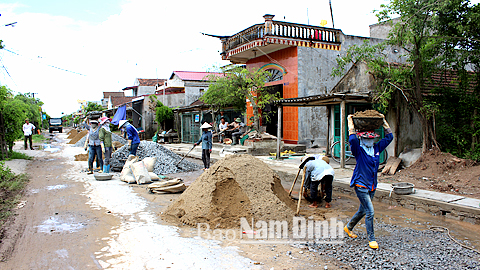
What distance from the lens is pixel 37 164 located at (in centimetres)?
1305

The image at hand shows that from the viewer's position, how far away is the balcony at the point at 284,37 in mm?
15250

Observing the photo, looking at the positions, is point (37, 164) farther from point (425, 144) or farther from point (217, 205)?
point (425, 144)

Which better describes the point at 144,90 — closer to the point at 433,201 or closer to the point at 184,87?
the point at 184,87

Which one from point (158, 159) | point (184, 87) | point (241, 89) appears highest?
point (184, 87)

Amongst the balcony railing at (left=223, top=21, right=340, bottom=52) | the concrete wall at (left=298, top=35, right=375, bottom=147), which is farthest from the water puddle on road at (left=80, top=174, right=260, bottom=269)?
the balcony railing at (left=223, top=21, right=340, bottom=52)

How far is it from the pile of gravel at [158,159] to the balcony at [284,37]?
23.9ft

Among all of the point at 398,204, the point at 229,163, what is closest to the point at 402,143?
the point at 398,204

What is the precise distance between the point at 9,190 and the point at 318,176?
298 inches

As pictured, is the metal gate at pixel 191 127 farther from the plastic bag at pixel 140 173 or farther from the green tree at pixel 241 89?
the plastic bag at pixel 140 173

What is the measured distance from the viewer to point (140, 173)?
29.1ft

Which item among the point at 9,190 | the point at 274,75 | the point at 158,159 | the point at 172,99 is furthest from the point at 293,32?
the point at 172,99

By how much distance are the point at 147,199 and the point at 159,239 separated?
273cm

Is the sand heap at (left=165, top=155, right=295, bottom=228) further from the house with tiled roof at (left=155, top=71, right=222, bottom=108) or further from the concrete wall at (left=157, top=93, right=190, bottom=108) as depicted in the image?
the concrete wall at (left=157, top=93, right=190, bottom=108)

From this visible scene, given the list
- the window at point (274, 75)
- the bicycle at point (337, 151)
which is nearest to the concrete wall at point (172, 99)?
the window at point (274, 75)
